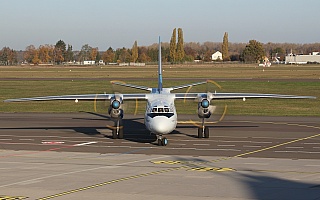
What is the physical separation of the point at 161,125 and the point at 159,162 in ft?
14.8

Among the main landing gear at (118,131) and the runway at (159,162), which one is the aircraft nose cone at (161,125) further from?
the main landing gear at (118,131)

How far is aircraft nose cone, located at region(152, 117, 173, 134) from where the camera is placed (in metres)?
30.7

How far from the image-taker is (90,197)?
18.8 meters

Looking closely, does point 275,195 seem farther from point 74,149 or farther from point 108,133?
point 108,133

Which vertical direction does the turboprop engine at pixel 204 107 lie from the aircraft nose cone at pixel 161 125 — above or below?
above

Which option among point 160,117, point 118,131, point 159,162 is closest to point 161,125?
point 160,117

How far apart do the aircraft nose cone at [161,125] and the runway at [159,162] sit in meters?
1.05

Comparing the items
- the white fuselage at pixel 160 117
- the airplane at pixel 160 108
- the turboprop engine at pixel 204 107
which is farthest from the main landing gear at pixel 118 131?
the turboprop engine at pixel 204 107

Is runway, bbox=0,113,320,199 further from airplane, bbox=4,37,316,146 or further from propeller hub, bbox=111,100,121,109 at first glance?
propeller hub, bbox=111,100,121,109

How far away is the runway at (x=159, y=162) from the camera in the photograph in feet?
65.1

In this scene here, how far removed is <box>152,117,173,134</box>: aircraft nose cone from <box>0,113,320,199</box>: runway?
1053mm

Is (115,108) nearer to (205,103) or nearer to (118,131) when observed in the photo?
(118,131)

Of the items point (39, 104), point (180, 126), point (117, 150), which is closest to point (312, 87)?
point (39, 104)

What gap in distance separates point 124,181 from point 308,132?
20004 millimetres
